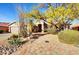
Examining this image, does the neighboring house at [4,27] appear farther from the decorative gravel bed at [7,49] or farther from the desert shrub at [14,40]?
the decorative gravel bed at [7,49]

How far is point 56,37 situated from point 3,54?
2.54ft

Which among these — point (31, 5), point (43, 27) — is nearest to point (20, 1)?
point (31, 5)

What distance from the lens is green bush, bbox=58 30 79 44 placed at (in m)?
3.11

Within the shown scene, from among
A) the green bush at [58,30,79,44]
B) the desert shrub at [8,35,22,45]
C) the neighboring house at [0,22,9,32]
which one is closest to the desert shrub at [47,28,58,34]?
the green bush at [58,30,79,44]

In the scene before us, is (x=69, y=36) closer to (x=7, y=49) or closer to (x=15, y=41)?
(x=15, y=41)

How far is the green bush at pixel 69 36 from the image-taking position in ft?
10.2

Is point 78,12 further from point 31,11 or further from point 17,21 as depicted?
point 17,21

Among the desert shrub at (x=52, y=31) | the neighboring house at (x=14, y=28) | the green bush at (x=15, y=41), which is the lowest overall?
the green bush at (x=15, y=41)

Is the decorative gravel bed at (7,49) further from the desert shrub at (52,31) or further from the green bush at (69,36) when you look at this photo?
the green bush at (69,36)

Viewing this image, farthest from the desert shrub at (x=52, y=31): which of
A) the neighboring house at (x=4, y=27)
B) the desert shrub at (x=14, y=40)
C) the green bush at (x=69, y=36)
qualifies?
the neighboring house at (x=4, y=27)

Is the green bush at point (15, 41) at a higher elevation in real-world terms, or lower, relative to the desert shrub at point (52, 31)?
lower

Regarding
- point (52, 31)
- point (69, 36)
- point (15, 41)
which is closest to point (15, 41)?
point (15, 41)

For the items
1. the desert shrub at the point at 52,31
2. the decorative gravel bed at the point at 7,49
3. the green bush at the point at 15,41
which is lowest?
the decorative gravel bed at the point at 7,49

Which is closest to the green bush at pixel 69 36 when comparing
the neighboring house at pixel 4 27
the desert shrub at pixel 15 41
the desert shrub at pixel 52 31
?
the desert shrub at pixel 52 31
